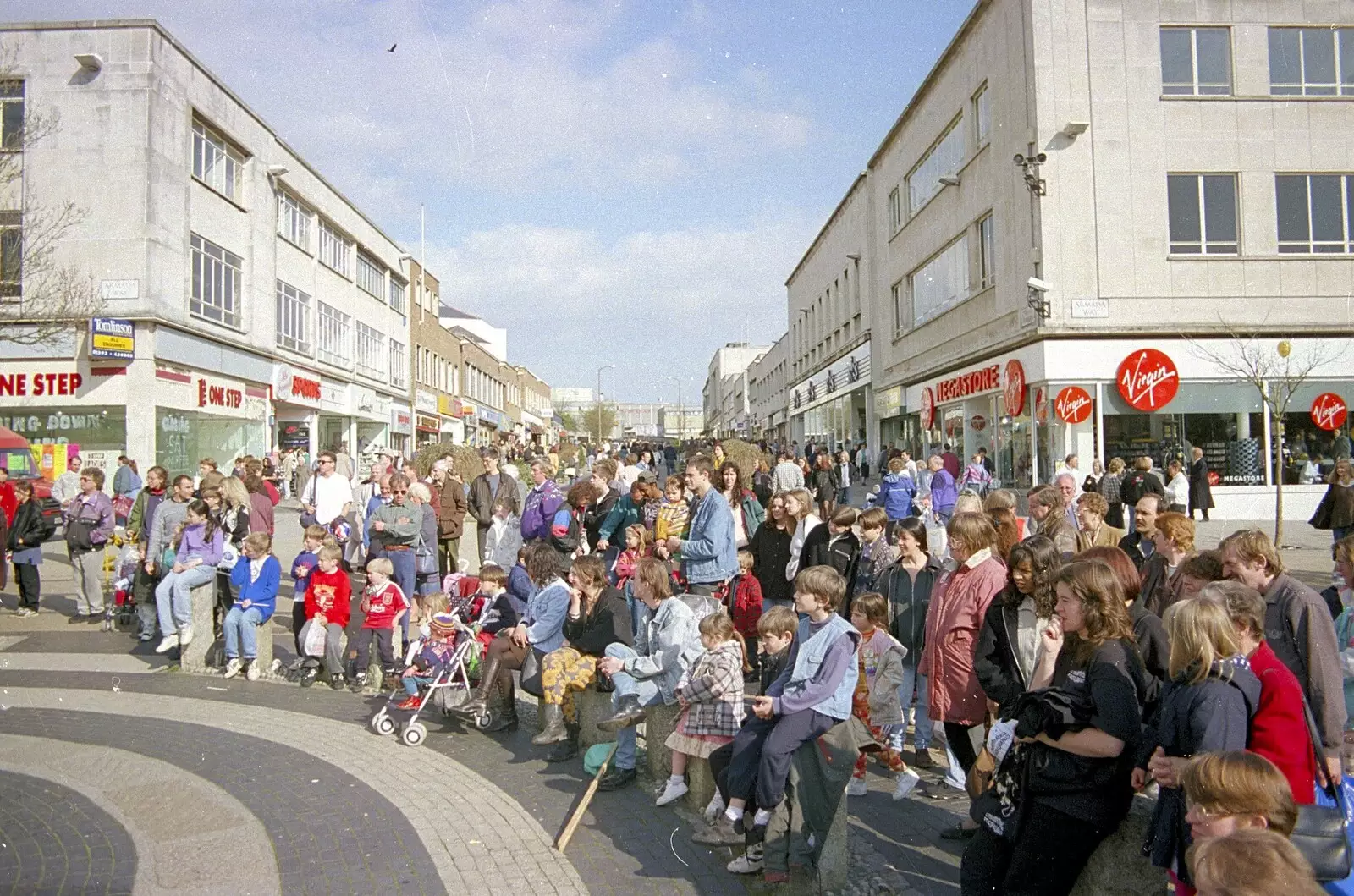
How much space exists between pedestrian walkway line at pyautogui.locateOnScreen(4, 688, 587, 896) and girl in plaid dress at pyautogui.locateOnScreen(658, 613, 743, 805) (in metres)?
0.97

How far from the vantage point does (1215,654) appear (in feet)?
10.7

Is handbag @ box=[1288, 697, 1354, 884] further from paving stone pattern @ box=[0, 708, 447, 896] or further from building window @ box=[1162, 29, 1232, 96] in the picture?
building window @ box=[1162, 29, 1232, 96]

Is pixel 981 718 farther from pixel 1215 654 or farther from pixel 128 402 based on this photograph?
pixel 128 402

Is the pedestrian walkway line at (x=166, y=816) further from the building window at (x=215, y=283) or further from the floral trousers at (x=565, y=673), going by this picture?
the building window at (x=215, y=283)

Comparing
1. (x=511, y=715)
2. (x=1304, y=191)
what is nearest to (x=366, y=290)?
(x=1304, y=191)

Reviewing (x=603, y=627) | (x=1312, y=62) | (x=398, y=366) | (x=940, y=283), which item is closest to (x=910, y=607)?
(x=603, y=627)

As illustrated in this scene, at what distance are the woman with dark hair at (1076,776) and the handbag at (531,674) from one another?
13.7 feet

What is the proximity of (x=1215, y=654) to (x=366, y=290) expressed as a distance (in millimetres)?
44656

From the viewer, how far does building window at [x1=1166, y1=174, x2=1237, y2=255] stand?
70.1 ft

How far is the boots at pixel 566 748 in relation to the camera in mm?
6941

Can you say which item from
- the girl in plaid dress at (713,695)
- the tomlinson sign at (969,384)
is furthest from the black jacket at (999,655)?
the tomlinson sign at (969,384)

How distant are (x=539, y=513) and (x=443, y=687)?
3274 millimetres

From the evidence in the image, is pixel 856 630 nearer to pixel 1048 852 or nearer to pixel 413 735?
pixel 1048 852

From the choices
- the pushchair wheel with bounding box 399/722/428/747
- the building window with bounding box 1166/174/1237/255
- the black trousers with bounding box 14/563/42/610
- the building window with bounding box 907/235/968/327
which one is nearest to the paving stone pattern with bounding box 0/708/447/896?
the pushchair wheel with bounding box 399/722/428/747
